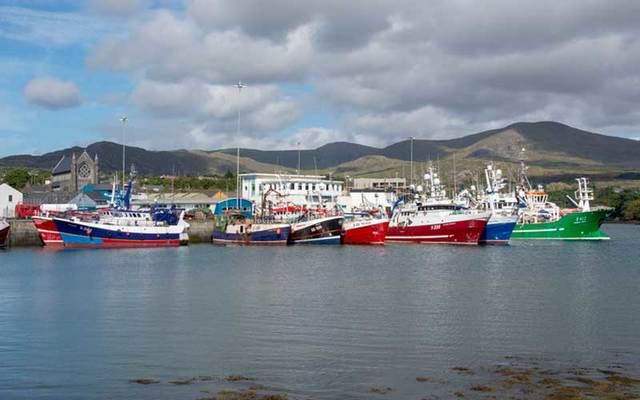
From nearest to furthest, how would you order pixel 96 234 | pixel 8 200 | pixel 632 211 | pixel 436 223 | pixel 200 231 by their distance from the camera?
pixel 96 234 → pixel 436 223 → pixel 200 231 → pixel 8 200 → pixel 632 211

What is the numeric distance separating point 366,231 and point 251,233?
1144 cm

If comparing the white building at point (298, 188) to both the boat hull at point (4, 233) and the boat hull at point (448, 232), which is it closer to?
the boat hull at point (448, 232)

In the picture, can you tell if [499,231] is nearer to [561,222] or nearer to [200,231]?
[561,222]

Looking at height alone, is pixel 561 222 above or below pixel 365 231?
above

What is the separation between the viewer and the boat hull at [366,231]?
75000 mm

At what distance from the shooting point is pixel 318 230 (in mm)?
73375

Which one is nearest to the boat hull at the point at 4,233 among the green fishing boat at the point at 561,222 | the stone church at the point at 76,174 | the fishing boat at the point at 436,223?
the fishing boat at the point at 436,223

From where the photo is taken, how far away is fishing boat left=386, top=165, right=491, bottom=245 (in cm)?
7281

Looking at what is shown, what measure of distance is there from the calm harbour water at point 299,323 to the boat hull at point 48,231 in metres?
16.8

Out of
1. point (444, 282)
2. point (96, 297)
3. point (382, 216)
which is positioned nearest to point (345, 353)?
point (96, 297)

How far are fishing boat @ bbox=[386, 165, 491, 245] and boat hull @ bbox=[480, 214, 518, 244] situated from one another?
3.41m

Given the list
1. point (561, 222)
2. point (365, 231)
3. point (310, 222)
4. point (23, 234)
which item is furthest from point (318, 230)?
point (561, 222)

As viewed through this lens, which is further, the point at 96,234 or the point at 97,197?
the point at 97,197

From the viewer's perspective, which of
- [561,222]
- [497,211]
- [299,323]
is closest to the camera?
[299,323]
